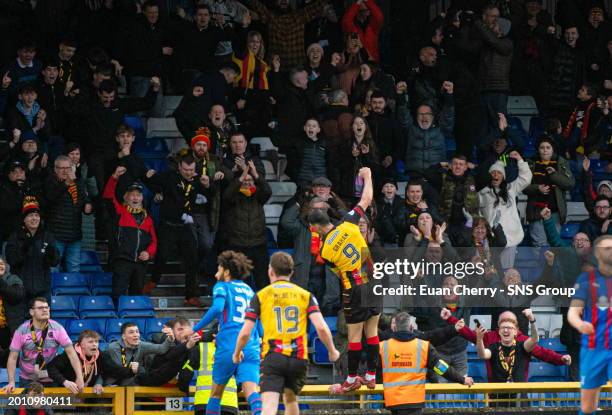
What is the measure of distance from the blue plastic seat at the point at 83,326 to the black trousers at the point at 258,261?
1.92 m

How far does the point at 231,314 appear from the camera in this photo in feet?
52.5

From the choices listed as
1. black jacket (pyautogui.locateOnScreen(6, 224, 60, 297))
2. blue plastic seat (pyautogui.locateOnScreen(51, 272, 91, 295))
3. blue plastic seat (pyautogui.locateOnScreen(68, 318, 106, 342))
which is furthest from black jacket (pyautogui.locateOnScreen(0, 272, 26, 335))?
blue plastic seat (pyautogui.locateOnScreen(51, 272, 91, 295))

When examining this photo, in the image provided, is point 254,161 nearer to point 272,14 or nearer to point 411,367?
point 272,14

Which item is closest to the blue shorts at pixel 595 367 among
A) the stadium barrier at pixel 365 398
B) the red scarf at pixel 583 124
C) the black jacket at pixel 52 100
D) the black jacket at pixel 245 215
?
the stadium barrier at pixel 365 398

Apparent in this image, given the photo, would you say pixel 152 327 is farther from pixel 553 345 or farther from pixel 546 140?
pixel 546 140

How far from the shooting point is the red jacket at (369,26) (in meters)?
22.9

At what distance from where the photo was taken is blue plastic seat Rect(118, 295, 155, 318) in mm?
19625

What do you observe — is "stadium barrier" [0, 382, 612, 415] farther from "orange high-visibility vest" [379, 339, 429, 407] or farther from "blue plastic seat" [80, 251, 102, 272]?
"blue plastic seat" [80, 251, 102, 272]

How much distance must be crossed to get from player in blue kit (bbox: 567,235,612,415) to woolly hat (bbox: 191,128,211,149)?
6946mm

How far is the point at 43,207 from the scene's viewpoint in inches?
789

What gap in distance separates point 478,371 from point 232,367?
4608mm

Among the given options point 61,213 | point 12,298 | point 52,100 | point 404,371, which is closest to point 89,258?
point 61,213

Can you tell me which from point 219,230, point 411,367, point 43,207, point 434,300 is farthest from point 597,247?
point 43,207

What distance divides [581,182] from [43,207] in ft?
24.7
